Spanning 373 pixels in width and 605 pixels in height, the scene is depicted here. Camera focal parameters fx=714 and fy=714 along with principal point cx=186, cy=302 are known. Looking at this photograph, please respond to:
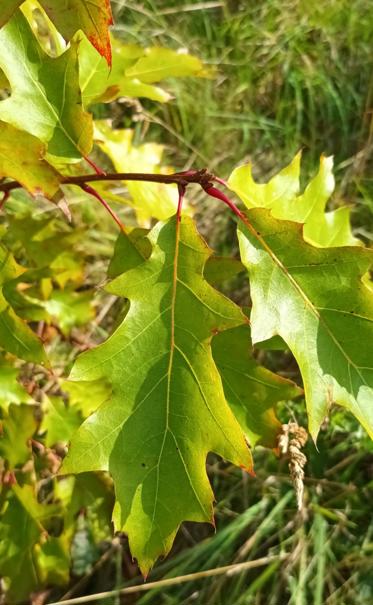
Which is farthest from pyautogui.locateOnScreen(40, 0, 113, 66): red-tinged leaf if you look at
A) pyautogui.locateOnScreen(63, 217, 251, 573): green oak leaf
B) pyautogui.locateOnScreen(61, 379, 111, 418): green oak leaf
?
pyautogui.locateOnScreen(61, 379, 111, 418): green oak leaf

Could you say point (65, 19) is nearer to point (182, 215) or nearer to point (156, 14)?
point (182, 215)

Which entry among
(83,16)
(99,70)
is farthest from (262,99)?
(83,16)

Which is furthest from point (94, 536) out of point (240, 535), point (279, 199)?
point (279, 199)

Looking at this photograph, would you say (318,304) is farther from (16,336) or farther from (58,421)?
(58,421)

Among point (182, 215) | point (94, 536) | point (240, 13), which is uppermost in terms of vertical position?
point (182, 215)

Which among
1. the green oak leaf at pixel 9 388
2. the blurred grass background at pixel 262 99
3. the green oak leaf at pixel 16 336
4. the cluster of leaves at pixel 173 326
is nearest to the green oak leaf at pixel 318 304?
the cluster of leaves at pixel 173 326

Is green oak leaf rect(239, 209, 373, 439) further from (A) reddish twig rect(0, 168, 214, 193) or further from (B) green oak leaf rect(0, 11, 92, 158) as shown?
(B) green oak leaf rect(0, 11, 92, 158)
